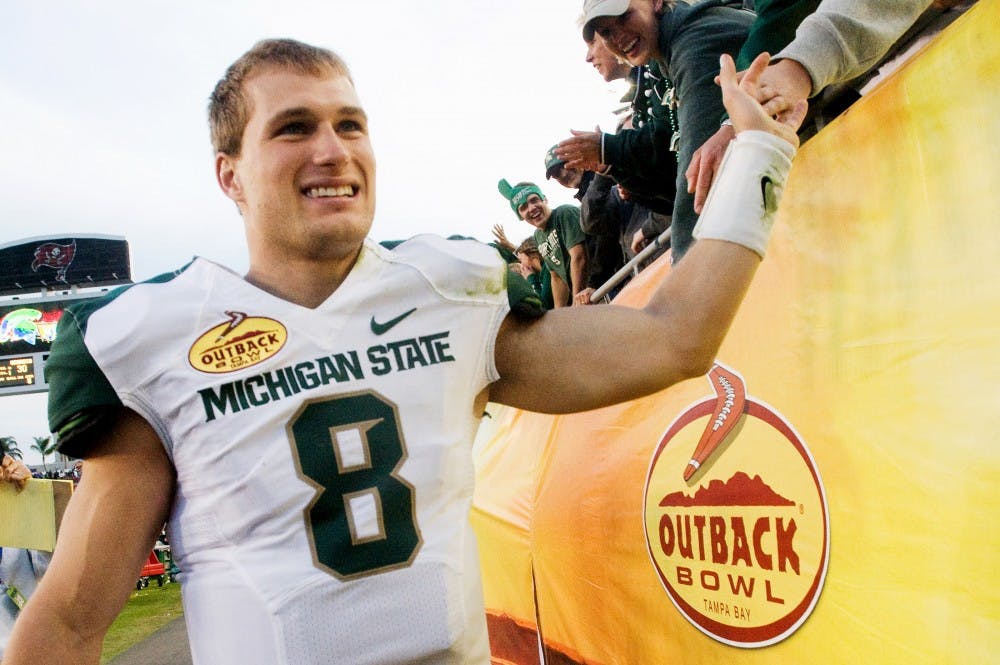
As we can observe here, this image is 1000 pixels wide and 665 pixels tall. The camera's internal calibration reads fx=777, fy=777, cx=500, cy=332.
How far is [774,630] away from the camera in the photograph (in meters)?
1.37

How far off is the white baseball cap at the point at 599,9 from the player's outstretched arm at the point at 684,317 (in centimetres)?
100

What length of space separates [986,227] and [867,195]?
0.77 ft

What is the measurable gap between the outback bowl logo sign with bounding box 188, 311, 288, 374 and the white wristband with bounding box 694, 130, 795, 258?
2.66 ft

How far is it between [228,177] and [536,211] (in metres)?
3.88

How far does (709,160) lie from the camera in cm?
158

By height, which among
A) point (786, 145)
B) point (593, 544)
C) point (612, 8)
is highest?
point (612, 8)

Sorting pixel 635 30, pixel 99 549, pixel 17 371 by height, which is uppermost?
pixel 635 30

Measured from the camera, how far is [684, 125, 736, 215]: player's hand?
157 cm

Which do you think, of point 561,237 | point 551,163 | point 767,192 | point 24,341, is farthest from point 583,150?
point 24,341

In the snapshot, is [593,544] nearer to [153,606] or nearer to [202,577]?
[202,577]

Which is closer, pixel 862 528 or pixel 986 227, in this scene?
pixel 986 227

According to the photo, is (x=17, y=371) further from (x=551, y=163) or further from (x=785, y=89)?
(x=785, y=89)

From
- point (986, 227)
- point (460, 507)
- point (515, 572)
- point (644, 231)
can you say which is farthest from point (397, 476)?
point (644, 231)

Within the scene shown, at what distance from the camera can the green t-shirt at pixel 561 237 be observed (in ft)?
16.3
